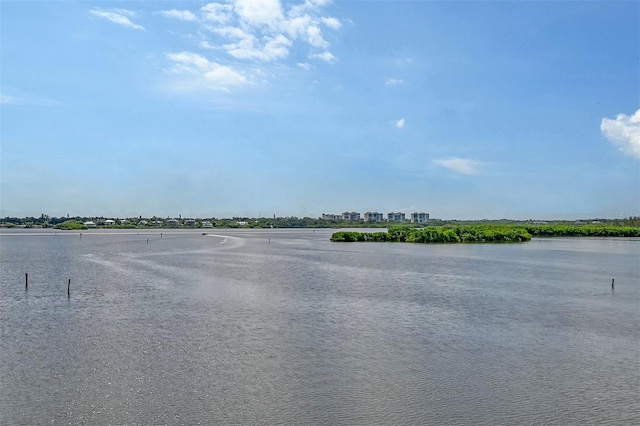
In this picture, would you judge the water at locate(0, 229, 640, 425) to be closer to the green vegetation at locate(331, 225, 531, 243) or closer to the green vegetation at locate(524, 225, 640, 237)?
the green vegetation at locate(331, 225, 531, 243)

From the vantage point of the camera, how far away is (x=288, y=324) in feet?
53.8

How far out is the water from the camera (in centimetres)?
940

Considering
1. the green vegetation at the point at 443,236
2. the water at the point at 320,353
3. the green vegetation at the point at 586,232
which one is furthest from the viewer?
the green vegetation at the point at 586,232

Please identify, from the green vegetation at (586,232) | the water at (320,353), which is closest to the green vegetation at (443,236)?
the green vegetation at (586,232)

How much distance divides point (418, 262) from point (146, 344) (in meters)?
27.8

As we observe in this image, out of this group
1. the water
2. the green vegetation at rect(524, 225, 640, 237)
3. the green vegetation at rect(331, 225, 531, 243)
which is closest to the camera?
the water

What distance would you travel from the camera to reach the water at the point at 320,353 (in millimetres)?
9398

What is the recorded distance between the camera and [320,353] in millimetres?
12945

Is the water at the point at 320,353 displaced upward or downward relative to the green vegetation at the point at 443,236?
downward

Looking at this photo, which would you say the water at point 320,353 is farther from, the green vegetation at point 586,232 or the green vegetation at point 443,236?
the green vegetation at point 586,232

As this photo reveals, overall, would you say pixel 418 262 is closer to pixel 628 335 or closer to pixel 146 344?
pixel 628 335

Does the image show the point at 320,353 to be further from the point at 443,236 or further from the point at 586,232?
the point at 586,232

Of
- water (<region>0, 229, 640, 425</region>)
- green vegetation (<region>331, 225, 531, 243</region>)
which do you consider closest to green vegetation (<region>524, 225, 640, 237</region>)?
green vegetation (<region>331, 225, 531, 243</region>)

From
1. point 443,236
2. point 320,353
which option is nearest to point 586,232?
point 443,236
